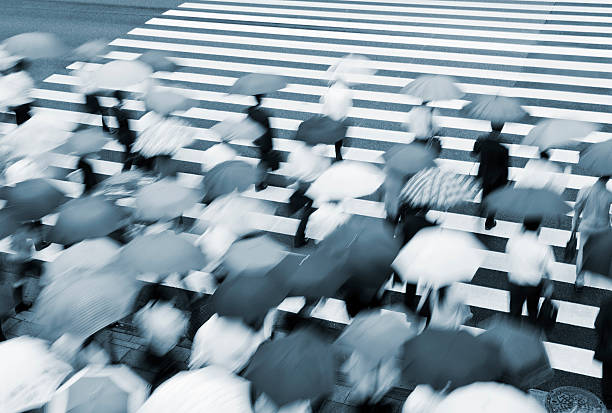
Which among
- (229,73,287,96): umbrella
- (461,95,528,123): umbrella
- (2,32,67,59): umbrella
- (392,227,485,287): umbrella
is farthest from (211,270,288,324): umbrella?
(2,32,67,59): umbrella

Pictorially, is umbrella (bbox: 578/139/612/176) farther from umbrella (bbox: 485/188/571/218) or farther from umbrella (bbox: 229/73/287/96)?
umbrella (bbox: 229/73/287/96)

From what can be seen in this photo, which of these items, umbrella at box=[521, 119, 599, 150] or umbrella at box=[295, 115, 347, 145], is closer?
umbrella at box=[521, 119, 599, 150]

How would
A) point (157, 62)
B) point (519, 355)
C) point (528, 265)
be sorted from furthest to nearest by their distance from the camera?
point (157, 62)
point (528, 265)
point (519, 355)

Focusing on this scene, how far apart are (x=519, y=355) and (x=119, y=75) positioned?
5261mm

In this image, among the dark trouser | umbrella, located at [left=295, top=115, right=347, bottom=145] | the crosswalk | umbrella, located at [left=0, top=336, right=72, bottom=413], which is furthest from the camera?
the crosswalk

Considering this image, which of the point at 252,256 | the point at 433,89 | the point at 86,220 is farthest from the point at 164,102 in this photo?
the point at 252,256

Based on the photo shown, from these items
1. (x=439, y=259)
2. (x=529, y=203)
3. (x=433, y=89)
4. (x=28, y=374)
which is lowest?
(x=28, y=374)

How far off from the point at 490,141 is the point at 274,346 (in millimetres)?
3335

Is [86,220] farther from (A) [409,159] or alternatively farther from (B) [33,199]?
(A) [409,159]

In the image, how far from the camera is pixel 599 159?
221 inches

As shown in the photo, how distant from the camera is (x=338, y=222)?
5297 millimetres

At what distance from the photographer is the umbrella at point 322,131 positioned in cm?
627

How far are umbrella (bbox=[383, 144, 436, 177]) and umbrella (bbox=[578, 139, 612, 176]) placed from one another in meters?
1.21

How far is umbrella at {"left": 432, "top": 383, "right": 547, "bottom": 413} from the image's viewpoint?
348 cm
